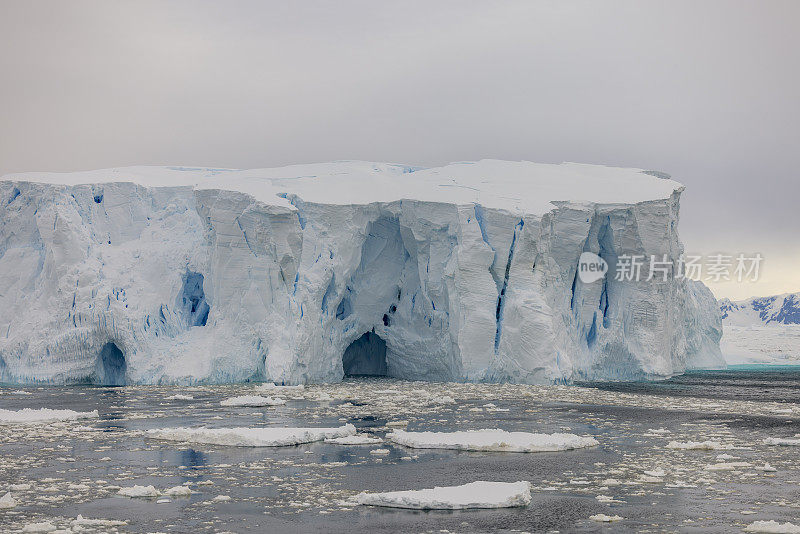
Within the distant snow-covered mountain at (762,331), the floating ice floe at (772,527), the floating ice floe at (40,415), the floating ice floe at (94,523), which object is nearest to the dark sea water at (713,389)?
the floating ice floe at (40,415)

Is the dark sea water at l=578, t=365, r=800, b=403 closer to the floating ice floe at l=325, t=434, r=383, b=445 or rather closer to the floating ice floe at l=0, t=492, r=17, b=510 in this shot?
the floating ice floe at l=325, t=434, r=383, b=445

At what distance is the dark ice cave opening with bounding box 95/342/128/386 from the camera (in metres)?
23.7

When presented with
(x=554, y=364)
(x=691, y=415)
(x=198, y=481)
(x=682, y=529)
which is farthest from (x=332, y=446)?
(x=554, y=364)

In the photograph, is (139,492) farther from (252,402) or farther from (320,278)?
(320,278)

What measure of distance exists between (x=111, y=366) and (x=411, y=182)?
10.6 metres

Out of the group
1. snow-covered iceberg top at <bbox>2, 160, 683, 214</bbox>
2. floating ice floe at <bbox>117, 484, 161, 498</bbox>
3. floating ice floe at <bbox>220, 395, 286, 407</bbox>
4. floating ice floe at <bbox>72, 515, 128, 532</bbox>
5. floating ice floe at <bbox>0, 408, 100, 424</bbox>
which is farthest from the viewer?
snow-covered iceberg top at <bbox>2, 160, 683, 214</bbox>

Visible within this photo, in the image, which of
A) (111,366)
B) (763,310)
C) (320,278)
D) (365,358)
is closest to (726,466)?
(320,278)

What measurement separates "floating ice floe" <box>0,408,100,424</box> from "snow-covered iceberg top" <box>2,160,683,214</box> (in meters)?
8.91

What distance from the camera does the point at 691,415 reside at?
15.5 meters

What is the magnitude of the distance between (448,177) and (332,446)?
55.0 ft

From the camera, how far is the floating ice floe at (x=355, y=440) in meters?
11.7

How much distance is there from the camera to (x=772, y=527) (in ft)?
22.0

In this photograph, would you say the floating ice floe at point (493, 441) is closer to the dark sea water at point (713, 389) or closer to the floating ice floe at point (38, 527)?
the floating ice floe at point (38, 527)

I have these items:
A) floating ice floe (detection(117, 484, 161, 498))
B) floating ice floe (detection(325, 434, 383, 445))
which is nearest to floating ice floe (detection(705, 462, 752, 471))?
floating ice floe (detection(325, 434, 383, 445))
